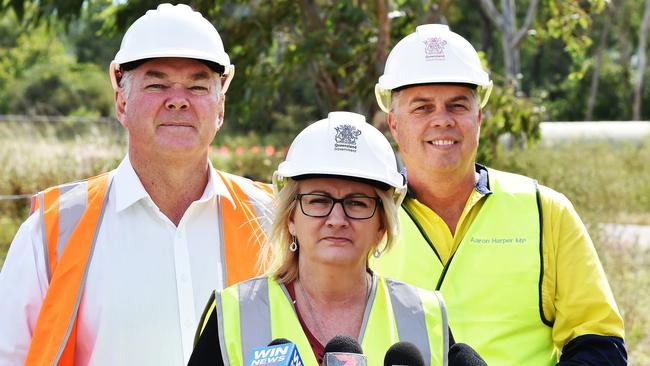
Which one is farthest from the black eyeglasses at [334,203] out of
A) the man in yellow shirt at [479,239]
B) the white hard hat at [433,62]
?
the white hard hat at [433,62]

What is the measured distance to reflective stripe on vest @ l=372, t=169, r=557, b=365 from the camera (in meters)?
3.97

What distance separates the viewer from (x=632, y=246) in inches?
476

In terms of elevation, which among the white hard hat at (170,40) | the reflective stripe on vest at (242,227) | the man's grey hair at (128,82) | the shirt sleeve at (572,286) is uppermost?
the white hard hat at (170,40)

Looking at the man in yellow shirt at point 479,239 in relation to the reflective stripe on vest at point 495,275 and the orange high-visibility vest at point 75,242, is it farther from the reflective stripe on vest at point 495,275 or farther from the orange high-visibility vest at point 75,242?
the orange high-visibility vest at point 75,242

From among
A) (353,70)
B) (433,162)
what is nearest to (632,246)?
(353,70)

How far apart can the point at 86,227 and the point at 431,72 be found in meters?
1.49

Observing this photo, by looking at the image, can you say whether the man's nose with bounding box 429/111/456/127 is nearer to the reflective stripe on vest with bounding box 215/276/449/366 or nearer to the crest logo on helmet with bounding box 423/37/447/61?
the crest logo on helmet with bounding box 423/37/447/61

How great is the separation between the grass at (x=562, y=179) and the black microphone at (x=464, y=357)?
6.54 m

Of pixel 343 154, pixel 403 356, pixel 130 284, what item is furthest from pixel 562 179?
pixel 403 356

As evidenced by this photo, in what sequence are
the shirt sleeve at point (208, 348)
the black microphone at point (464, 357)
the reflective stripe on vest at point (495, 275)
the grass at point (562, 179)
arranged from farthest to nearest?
the grass at point (562, 179), the reflective stripe on vest at point (495, 275), the shirt sleeve at point (208, 348), the black microphone at point (464, 357)

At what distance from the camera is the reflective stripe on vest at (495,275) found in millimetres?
3973

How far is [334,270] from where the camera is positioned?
11.0 feet

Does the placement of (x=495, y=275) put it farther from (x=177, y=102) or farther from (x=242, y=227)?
(x=177, y=102)

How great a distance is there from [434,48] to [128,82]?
1262 mm
